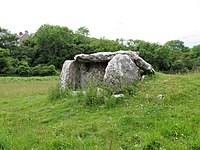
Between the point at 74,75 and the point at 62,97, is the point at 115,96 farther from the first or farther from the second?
the point at 74,75

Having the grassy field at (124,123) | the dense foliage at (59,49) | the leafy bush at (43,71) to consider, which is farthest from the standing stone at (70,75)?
the dense foliage at (59,49)

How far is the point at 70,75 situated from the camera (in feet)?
39.4

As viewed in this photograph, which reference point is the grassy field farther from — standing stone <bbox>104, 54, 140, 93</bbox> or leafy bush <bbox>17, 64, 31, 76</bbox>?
leafy bush <bbox>17, 64, 31, 76</bbox>

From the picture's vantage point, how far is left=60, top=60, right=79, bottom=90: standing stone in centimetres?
1181

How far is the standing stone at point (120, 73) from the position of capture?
30.3 feet

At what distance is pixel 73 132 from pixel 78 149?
152cm

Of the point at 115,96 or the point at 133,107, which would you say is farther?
the point at 115,96

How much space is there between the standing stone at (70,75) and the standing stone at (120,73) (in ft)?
9.12

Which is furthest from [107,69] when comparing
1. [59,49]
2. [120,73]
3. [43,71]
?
[59,49]

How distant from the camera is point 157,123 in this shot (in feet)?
19.8

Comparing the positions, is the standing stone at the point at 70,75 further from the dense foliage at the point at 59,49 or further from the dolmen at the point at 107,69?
the dense foliage at the point at 59,49

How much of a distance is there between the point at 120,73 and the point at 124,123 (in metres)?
3.31

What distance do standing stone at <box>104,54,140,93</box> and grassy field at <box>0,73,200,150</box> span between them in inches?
16.8

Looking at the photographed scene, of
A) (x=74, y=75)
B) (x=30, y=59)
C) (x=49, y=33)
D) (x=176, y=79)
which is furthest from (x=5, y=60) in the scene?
(x=176, y=79)
